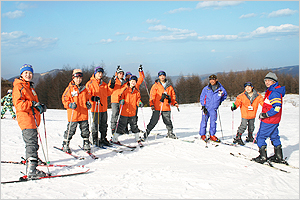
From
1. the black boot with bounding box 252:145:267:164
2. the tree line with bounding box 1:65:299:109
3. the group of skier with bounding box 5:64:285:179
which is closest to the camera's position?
the group of skier with bounding box 5:64:285:179

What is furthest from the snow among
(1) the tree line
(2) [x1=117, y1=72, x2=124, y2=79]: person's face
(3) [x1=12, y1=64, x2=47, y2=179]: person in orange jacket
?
(1) the tree line

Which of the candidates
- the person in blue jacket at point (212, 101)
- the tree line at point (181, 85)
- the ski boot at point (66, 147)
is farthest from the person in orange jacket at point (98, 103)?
the tree line at point (181, 85)

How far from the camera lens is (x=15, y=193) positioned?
3.31m

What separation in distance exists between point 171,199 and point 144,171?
4.11 feet

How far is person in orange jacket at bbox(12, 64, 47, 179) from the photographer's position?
160 inches

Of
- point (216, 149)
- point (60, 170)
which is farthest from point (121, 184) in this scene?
point (216, 149)

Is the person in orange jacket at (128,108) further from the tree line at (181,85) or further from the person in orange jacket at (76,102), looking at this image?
the tree line at (181,85)

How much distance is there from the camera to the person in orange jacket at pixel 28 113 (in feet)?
13.3

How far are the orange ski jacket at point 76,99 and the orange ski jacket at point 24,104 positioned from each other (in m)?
1.17

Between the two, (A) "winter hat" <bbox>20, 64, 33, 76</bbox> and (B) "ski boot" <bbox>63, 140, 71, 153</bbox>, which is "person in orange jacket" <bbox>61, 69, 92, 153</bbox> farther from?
(A) "winter hat" <bbox>20, 64, 33, 76</bbox>

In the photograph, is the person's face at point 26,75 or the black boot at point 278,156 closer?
the person's face at point 26,75

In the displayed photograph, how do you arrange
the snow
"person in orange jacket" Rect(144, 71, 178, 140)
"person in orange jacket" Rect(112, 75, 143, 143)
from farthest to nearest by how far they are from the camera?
1. "person in orange jacket" Rect(144, 71, 178, 140)
2. "person in orange jacket" Rect(112, 75, 143, 143)
3. the snow

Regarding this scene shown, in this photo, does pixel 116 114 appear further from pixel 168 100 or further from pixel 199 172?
pixel 199 172

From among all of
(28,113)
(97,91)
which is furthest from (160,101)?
(28,113)
